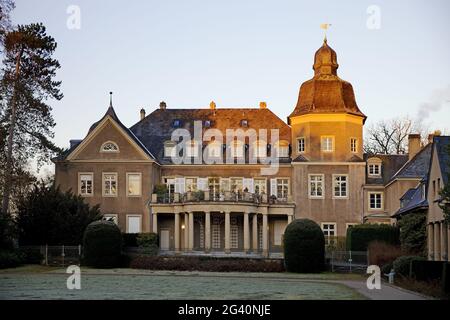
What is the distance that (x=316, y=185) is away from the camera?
54.4 meters

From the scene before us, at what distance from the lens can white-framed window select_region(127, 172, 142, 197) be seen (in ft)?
178

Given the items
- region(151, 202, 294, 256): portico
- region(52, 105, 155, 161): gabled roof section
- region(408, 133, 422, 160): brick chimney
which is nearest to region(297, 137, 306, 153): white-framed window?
region(151, 202, 294, 256): portico

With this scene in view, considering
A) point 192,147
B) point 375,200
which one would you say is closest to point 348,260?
point 375,200

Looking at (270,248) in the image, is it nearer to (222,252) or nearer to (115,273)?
(222,252)

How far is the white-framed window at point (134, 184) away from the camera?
5438cm

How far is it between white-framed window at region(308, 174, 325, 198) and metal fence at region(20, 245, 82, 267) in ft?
58.9

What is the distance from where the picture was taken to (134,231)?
54219 millimetres

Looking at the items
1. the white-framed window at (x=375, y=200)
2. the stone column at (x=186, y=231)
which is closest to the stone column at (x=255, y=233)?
the stone column at (x=186, y=231)

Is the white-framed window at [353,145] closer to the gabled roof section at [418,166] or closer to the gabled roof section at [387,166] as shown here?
the gabled roof section at [387,166]

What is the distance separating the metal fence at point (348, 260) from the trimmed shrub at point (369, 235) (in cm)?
128

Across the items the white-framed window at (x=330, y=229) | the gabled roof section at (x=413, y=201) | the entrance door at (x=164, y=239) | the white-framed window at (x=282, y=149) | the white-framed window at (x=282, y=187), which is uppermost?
the white-framed window at (x=282, y=149)

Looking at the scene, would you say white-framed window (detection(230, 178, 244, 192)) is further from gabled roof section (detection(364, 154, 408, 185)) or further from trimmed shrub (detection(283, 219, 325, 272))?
trimmed shrub (detection(283, 219, 325, 272))

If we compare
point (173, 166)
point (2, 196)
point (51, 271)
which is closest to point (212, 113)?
point (173, 166)

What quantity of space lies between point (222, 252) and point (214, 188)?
6.06 m
